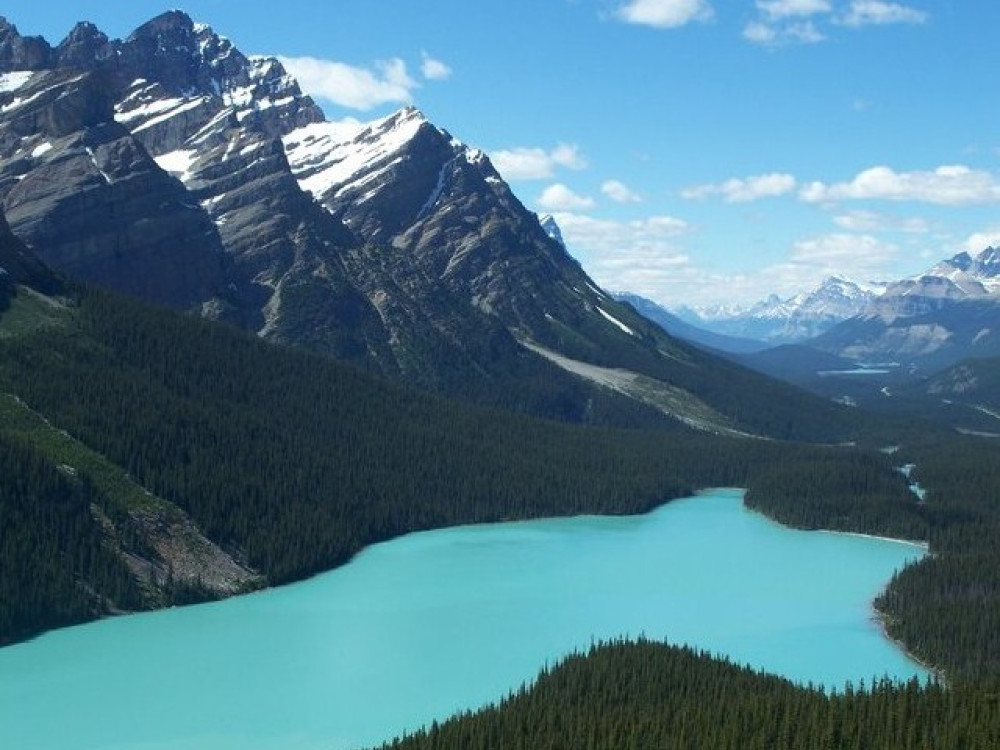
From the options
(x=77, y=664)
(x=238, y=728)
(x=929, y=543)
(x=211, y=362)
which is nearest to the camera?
(x=238, y=728)

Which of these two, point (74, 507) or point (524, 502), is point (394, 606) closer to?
point (74, 507)

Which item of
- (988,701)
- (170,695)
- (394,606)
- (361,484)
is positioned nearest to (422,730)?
(170,695)

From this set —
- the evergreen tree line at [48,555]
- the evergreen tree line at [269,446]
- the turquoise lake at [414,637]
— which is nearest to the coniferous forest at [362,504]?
the evergreen tree line at [48,555]

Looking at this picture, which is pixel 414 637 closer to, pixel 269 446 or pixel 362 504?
pixel 362 504

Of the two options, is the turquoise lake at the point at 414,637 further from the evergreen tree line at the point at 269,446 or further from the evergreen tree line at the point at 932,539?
the evergreen tree line at the point at 269,446

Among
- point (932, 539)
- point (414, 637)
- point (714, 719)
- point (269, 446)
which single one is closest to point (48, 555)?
point (414, 637)
